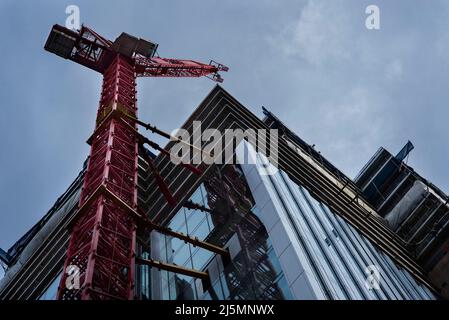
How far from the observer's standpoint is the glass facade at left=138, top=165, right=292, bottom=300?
3322cm

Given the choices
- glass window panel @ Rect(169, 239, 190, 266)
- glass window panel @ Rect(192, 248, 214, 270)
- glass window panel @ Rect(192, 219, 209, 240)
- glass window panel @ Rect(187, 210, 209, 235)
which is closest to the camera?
glass window panel @ Rect(192, 248, 214, 270)

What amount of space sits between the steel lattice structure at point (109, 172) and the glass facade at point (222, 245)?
14.2 ft

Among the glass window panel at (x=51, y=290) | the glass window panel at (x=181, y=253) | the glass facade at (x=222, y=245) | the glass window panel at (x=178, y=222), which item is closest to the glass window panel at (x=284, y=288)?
the glass facade at (x=222, y=245)

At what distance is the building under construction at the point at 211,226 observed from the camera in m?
33.2

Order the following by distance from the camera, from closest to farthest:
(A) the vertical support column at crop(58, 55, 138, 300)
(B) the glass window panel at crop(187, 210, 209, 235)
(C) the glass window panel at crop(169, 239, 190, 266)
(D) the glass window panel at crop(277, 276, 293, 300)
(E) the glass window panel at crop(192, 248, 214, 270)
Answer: (D) the glass window panel at crop(277, 276, 293, 300)
(A) the vertical support column at crop(58, 55, 138, 300)
(E) the glass window panel at crop(192, 248, 214, 270)
(C) the glass window panel at crop(169, 239, 190, 266)
(B) the glass window panel at crop(187, 210, 209, 235)

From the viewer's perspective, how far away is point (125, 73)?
58.7 metres

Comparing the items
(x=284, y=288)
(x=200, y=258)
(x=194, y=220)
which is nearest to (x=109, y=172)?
(x=194, y=220)

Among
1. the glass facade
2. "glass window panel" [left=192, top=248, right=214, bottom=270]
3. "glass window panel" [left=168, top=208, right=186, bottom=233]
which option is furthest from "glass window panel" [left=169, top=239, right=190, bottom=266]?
"glass window panel" [left=168, top=208, right=186, bottom=233]

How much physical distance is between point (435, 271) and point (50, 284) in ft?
106

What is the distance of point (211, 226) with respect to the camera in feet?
132

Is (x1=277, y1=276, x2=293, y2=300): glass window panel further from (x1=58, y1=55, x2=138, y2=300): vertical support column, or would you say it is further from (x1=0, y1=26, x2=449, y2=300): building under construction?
(x1=58, y1=55, x2=138, y2=300): vertical support column

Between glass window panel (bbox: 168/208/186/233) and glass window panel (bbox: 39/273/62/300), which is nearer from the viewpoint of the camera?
glass window panel (bbox: 168/208/186/233)
